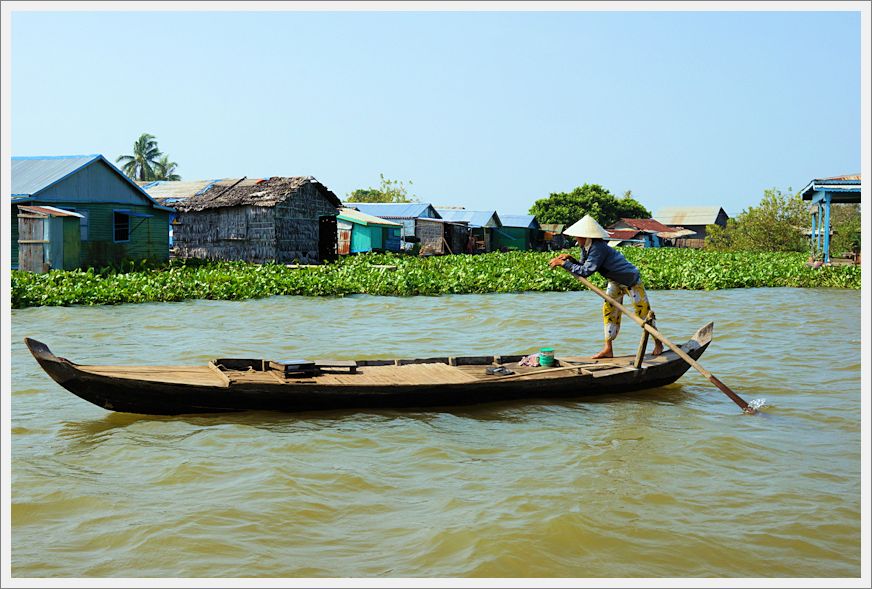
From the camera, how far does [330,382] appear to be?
688cm

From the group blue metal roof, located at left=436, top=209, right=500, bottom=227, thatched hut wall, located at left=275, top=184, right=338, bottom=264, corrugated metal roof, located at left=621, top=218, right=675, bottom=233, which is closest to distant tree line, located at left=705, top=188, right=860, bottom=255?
corrugated metal roof, located at left=621, top=218, right=675, bottom=233

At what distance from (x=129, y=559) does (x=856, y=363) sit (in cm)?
955

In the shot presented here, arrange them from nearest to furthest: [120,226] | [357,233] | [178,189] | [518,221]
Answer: [120,226] → [178,189] → [357,233] → [518,221]

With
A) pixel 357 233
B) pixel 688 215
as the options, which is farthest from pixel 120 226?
pixel 688 215

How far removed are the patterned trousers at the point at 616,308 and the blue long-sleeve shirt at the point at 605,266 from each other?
10cm

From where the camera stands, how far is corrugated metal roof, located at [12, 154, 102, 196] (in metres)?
18.9

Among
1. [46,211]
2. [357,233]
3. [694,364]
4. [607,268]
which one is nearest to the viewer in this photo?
[694,364]

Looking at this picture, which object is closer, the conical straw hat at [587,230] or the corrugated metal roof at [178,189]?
the conical straw hat at [587,230]

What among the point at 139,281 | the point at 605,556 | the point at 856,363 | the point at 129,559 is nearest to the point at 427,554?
the point at 605,556

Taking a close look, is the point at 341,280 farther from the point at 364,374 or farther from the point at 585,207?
the point at 585,207

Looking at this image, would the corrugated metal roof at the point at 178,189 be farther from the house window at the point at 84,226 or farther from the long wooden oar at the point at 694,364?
the long wooden oar at the point at 694,364


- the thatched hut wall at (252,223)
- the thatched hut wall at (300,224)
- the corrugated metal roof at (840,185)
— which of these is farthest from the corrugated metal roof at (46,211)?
the corrugated metal roof at (840,185)

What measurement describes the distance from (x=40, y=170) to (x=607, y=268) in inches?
A: 634

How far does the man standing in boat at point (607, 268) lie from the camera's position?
832 cm
